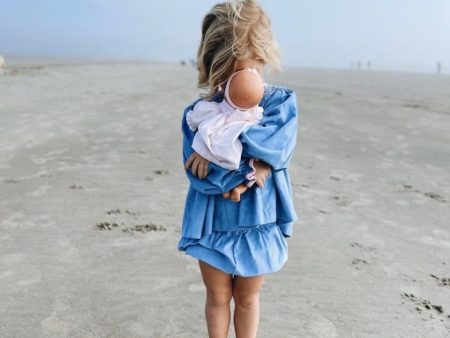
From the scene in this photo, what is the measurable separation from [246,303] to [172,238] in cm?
208

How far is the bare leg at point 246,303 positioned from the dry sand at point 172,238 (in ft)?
2.01

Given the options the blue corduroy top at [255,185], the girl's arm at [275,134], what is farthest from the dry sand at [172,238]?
the girl's arm at [275,134]

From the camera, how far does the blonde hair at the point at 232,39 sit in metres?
2.14

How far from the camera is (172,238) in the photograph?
4480 mm

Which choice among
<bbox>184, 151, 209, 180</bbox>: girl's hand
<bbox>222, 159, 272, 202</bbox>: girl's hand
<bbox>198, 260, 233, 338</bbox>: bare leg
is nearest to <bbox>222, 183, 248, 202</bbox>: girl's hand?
<bbox>222, 159, 272, 202</bbox>: girl's hand

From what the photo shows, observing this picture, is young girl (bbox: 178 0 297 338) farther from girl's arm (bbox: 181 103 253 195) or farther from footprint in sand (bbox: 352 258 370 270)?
footprint in sand (bbox: 352 258 370 270)

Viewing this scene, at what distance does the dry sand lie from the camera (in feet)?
10.7

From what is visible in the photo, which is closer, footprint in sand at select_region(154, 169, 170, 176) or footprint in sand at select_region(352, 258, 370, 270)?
footprint in sand at select_region(352, 258, 370, 270)

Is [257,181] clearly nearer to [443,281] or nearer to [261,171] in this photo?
[261,171]

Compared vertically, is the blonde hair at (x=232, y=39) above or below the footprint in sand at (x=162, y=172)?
above

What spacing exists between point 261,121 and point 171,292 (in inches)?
67.1

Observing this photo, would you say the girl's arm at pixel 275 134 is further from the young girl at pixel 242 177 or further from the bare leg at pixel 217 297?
the bare leg at pixel 217 297

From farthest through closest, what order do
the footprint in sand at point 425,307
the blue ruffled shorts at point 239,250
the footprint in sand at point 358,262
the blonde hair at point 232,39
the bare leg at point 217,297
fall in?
1. the footprint in sand at point 358,262
2. the footprint in sand at point 425,307
3. the bare leg at point 217,297
4. the blue ruffled shorts at point 239,250
5. the blonde hair at point 232,39

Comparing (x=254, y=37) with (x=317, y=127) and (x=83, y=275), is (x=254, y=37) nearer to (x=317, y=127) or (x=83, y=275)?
(x=83, y=275)
